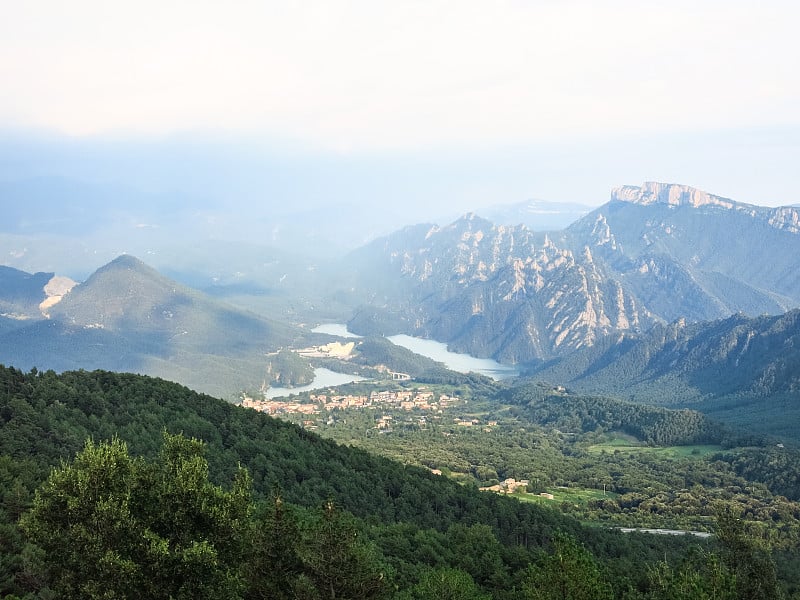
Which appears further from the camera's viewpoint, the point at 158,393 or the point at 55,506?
the point at 158,393

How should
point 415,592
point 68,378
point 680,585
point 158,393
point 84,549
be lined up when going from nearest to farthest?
point 84,549 → point 680,585 → point 415,592 → point 68,378 → point 158,393

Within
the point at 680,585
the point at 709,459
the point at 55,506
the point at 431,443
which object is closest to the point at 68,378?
the point at 55,506

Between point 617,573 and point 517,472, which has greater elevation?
point 617,573

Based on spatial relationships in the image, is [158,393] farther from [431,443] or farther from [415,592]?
[431,443]

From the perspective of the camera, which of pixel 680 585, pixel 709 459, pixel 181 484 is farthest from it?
pixel 709 459

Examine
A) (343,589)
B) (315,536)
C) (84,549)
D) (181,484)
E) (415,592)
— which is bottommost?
(415,592)

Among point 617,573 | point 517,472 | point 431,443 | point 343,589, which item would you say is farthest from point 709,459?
point 343,589

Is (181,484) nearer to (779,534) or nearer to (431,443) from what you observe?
(779,534)
